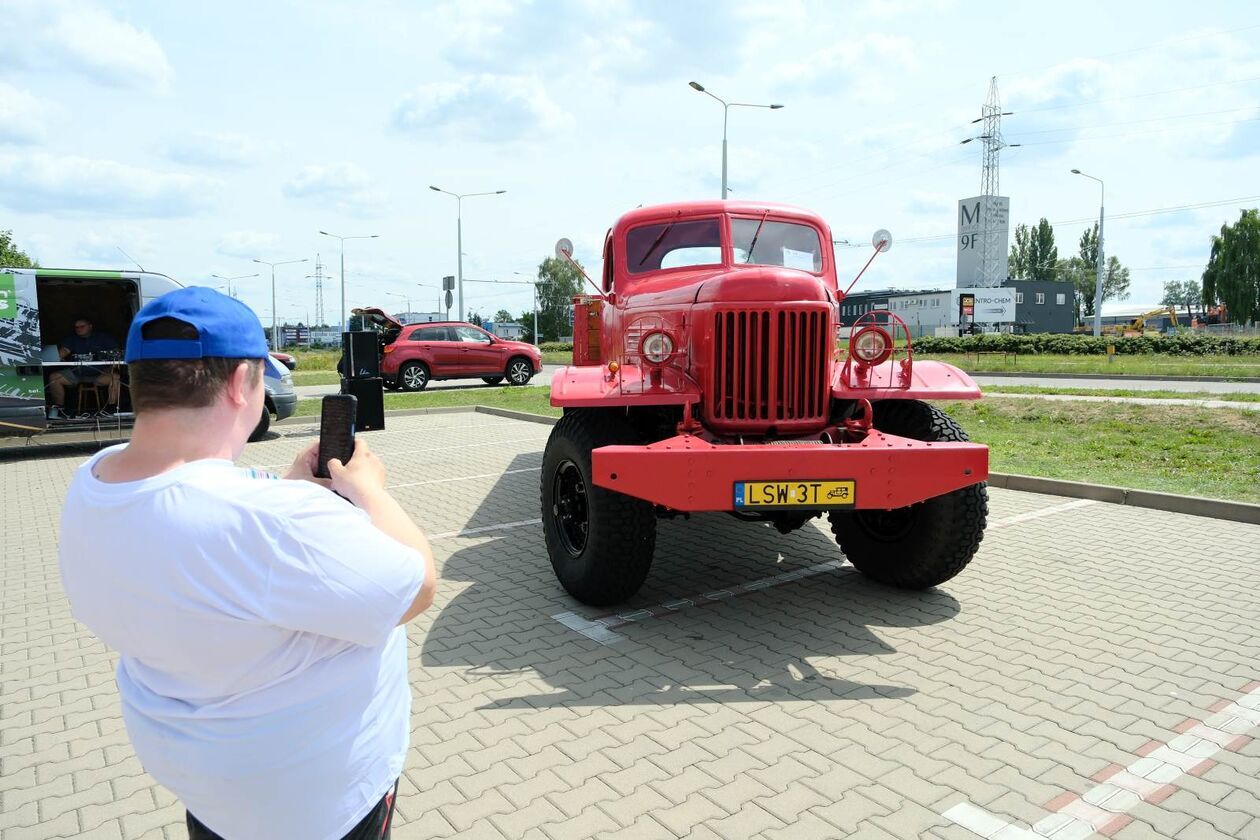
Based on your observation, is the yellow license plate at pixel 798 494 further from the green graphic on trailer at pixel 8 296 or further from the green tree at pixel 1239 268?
the green tree at pixel 1239 268

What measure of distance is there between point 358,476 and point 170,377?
1.13 ft

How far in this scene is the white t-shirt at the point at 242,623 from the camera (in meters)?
1.21

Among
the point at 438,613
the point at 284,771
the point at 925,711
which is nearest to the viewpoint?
the point at 284,771

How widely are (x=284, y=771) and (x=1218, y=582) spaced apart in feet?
17.6

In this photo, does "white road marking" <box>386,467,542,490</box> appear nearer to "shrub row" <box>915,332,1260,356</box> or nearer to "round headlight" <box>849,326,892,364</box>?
"round headlight" <box>849,326,892,364</box>

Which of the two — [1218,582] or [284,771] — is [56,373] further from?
[1218,582]

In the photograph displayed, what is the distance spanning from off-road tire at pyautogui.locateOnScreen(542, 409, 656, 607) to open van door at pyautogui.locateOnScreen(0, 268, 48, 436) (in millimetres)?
8240

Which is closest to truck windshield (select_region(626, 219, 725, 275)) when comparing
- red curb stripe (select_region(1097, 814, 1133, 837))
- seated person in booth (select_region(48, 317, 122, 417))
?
red curb stripe (select_region(1097, 814, 1133, 837))

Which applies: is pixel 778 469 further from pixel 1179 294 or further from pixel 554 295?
pixel 1179 294

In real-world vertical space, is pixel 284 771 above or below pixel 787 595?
above

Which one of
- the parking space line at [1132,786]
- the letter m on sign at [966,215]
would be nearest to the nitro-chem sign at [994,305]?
the letter m on sign at [966,215]

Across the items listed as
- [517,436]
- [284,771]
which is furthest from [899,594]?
[517,436]

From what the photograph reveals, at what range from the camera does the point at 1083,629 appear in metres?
4.20

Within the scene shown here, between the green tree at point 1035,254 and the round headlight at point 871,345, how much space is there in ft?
277
